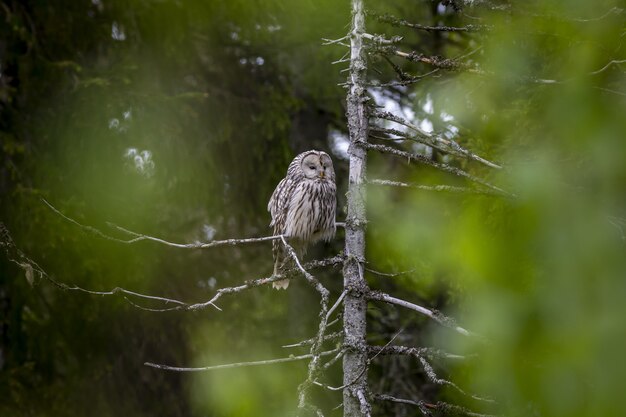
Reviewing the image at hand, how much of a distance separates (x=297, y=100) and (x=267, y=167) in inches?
24.3

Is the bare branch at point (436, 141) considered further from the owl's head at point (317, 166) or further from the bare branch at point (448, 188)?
the owl's head at point (317, 166)

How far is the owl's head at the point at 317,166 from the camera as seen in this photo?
603cm

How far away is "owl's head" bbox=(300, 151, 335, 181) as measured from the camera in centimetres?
603

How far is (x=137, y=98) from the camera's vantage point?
701cm

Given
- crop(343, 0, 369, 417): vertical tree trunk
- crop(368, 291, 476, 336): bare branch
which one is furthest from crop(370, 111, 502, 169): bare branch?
crop(368, 291, 476, 336): bare branch

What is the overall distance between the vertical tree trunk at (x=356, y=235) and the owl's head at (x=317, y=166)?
1688 millimetres

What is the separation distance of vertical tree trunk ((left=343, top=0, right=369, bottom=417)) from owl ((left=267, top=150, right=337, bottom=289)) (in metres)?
1.48

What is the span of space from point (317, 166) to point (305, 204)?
34cm

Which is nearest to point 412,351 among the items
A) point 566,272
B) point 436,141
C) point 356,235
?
point 356,235

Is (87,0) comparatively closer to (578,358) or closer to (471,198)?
(471,198)

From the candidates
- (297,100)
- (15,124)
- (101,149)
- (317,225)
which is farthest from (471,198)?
(15,124)

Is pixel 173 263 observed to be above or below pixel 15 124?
below

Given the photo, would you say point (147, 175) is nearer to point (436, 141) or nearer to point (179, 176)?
point (179, 176)

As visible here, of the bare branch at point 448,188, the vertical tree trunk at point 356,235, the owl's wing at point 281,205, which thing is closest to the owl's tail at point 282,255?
the owl's wing at point 281,205
